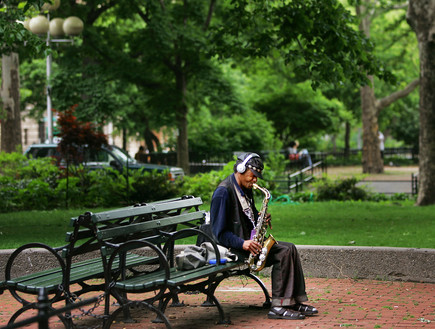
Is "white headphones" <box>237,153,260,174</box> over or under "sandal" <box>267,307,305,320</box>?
over

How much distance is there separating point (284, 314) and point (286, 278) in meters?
0.32

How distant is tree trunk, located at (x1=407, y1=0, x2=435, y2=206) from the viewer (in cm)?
1504

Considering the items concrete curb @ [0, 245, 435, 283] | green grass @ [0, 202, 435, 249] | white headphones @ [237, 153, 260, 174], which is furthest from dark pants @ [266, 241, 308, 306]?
green grass @ [0, 202, 435, 249]

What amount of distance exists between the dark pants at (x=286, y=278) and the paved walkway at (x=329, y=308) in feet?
0.65

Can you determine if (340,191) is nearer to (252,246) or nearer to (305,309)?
(305,309)

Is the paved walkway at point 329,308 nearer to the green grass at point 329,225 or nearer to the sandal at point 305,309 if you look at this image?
the sandal at point 305,309

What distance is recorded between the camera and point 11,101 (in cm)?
2508

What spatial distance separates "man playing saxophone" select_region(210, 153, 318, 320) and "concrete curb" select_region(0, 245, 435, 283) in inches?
71.2

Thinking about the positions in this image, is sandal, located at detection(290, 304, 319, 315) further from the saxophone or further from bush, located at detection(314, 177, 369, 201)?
bush, located at detection(314, 177, 369, 201)

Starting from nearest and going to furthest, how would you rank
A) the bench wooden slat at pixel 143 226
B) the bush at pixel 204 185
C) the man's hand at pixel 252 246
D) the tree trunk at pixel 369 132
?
the bench wooden slat at pixel 143 226 < the man's hand at pixel 252 246 < the bush at pixel 204 185 < the tree trunk at pixel 369 132

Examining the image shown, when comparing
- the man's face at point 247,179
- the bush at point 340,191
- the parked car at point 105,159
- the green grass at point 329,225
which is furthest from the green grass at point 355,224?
the parked car at point 105,159

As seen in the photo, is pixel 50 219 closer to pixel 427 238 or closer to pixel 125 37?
pixel 427 238

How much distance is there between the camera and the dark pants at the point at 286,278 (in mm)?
6264

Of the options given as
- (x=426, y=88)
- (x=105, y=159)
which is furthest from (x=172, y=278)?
(x=105, y=159)
